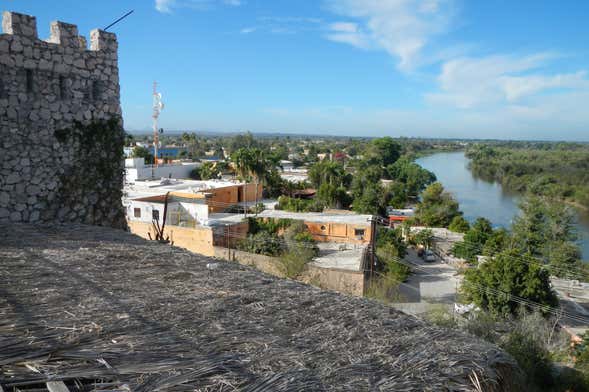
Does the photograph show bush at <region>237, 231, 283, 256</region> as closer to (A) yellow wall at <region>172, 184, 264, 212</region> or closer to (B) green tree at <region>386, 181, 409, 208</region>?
(A) yellow wall at <region>172, 184, 264, 212</region>

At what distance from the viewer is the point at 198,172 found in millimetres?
41469

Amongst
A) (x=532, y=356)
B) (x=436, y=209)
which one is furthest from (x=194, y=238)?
(x=436, y=209)

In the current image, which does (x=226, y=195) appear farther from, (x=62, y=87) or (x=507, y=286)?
(x=62, y=87)

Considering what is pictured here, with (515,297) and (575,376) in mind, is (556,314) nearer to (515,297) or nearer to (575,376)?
(515,297)

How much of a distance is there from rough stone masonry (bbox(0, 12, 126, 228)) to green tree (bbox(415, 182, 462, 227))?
2964cm

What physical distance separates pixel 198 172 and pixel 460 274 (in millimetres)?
26927

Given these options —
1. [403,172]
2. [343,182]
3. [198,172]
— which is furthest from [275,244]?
[403,172]

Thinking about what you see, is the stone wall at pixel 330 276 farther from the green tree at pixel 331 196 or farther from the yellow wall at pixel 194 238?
the green tree at pixel 331 196

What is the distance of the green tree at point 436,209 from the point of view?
1339 inches

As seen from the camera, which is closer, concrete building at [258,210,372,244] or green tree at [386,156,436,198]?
concrete building at [258,210,372,244]

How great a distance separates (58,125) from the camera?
21.7 feet

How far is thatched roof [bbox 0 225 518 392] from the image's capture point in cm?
220

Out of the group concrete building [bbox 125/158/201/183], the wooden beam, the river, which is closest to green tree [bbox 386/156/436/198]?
the river

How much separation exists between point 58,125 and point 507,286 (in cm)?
1455
